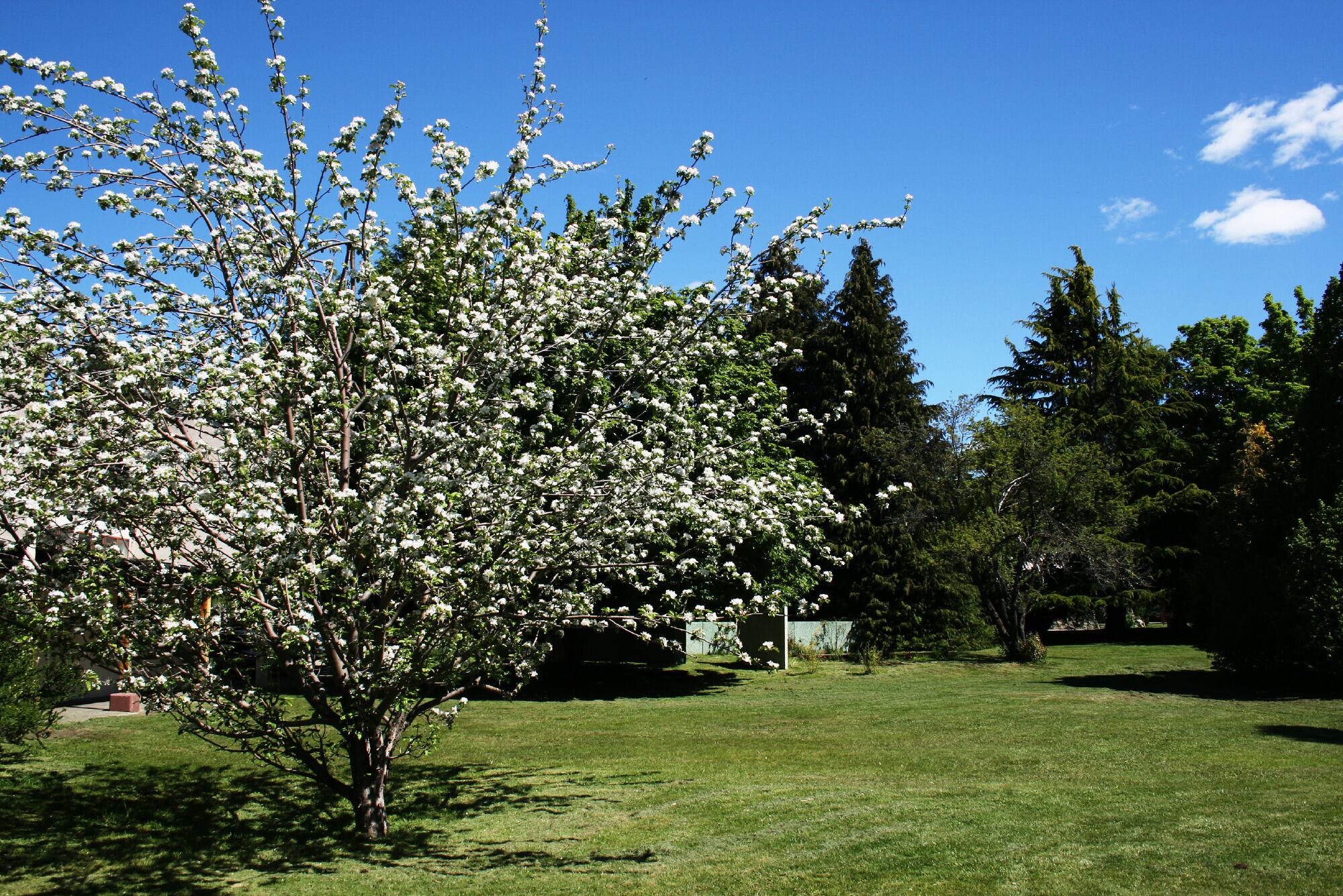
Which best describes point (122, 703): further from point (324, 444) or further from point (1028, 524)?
point (1028, 524)

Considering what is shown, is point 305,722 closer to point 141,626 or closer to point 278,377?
point 141,626

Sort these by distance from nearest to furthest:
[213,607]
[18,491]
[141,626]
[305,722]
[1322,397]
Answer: [18,491] → [141,626] → [213,607] → [305,722] → [1322,397]

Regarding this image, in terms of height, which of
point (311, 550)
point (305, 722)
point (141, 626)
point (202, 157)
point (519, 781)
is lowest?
point (519, 781)

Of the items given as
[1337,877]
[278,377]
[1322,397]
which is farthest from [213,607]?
[1322,397]

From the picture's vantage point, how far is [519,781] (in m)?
11.1

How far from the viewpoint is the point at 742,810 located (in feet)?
30.1

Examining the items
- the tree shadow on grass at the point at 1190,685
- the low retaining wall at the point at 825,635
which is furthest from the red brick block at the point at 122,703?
the low retaining wall at the point at 825,635

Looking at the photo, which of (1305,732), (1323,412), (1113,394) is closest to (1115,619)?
(1113,394)

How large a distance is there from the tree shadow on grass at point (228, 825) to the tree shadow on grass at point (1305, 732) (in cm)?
908

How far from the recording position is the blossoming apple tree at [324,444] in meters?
6.52

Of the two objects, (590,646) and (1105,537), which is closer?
(1105,537)

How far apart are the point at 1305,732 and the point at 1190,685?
25.0 feet

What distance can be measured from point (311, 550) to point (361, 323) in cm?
209

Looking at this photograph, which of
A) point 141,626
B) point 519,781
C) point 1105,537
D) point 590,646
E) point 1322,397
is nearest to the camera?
point 141,626
